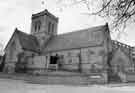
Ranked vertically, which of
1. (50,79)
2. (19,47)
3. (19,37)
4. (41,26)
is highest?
(41,26)

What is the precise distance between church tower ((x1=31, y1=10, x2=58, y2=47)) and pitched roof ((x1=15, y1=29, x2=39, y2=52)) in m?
1.89

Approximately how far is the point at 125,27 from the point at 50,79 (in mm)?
16673

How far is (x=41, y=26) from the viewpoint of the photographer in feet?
138

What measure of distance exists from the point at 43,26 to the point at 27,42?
720 centimetres

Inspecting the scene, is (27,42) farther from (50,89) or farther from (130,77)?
(50,89)

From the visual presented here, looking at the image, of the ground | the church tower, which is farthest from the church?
the ground

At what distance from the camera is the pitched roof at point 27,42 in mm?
35312

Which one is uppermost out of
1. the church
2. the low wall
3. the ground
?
the church

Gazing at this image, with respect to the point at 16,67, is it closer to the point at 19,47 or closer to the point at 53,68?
the point at 19,47

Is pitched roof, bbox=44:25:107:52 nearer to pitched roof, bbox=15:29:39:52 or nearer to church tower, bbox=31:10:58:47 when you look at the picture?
church tower, bbox=31:10:58:47

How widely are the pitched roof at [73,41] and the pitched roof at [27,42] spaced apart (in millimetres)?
2912

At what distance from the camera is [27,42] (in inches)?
1458

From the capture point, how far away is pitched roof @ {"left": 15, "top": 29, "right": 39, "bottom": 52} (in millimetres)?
35312

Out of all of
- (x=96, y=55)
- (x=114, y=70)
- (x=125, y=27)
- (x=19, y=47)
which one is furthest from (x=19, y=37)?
(x=125, y=27)
